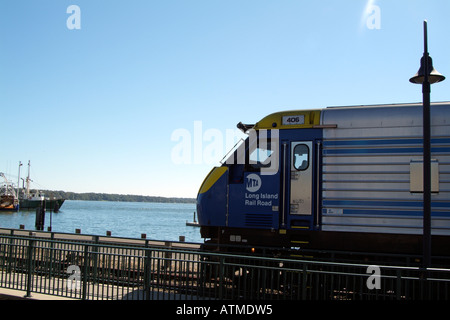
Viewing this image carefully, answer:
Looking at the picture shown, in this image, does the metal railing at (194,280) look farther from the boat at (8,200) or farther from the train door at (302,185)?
the boat at (8,200)

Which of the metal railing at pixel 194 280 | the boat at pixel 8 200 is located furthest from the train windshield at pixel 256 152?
the boat at pixel 8 200

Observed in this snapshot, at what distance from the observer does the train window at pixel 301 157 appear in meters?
10.3

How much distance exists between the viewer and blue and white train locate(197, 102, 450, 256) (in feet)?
31.3

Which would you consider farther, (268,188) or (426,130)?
(268,188)

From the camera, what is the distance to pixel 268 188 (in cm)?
1046

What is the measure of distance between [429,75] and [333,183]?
3.24 m

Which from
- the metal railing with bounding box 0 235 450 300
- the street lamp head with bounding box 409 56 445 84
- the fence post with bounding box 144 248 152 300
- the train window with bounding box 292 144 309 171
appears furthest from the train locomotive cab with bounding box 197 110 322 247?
the street lamp head with bounding box 409 56 445 84

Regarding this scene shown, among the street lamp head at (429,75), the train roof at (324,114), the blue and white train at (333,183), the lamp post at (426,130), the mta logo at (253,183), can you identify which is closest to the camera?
the lamp post at (426,130)

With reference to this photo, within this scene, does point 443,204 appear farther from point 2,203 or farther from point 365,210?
point 2,203

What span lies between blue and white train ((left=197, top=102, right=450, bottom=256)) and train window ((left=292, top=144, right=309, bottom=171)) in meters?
0.02

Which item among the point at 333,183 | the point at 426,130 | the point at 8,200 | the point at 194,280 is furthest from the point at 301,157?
the point at 8,200

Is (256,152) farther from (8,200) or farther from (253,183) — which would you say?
(8,200)

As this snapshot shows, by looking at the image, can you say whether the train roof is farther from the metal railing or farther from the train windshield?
the metal railing
